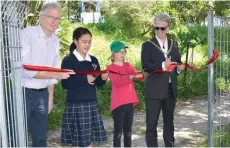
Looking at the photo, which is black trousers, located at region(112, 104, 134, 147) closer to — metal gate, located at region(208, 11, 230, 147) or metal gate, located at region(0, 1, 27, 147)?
metal gate, located at region(208, 11, 230, 147)

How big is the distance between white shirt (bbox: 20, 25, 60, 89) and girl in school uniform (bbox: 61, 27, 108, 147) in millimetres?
196

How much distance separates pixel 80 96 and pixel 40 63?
55 centimetres

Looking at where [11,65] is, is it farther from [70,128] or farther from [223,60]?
[223,60]

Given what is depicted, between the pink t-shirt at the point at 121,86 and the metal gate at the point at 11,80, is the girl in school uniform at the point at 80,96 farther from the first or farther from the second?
the metal gate at the point at 11,80

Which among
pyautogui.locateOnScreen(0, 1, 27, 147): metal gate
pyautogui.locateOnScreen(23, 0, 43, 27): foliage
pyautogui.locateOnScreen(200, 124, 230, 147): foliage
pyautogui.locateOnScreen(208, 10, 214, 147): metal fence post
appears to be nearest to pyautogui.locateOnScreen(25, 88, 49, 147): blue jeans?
pyautogui.locateOnScreen(0, 1, 27, 147): metal gate

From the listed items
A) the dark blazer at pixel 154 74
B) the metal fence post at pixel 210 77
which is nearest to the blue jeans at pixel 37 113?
the dark blazer at pixel 154 74

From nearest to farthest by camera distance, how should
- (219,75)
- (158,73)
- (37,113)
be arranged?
(37,113)
(158,73)
(219,75)

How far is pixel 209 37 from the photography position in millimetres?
4008

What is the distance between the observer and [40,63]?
11.2ft

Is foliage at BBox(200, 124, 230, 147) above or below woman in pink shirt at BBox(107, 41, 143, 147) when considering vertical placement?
below

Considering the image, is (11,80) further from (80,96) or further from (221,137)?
(221,137)

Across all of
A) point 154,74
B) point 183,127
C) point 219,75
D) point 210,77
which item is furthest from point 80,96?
point 183,127

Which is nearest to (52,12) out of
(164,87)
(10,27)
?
(10,27)

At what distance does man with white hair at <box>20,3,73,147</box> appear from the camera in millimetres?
3320
